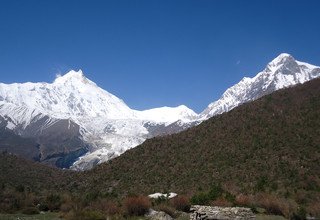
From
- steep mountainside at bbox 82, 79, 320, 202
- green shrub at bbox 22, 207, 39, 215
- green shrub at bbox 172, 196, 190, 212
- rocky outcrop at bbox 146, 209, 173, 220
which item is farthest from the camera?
steep mountainside at bbox 82, 79, 320, 202

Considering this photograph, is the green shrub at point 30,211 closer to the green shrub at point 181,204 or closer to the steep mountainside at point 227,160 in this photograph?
the green shrub at point 181,204

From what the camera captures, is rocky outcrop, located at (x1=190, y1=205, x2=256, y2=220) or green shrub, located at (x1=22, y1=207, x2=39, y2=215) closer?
rocky outcrop, located at (x1=190, y1=205, x2=256, y2=220)

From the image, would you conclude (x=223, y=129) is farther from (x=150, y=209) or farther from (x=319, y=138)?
(x=150, y=209)

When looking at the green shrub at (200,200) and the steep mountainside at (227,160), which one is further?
the steep mountainside at (227,160)

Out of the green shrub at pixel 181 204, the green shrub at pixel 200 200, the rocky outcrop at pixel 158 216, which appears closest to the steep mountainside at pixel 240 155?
the green shrub at pixel 200 200

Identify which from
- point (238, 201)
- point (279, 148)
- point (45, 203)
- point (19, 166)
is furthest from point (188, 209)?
point (19, 166)

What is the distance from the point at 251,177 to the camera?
59.5 m

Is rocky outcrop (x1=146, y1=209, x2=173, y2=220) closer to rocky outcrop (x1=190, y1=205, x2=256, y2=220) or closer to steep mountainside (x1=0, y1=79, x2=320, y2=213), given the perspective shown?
rocky outcrop (x1=190, y1=205, x2=256, y2=220)

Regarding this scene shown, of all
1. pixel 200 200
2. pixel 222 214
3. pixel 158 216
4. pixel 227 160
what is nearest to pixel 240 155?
pixel 227 160

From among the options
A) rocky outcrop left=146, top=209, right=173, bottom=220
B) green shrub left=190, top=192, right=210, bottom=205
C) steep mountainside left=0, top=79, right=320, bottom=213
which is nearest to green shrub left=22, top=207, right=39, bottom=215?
rocky outcrop left=146, top=209, right=173, bottom=220

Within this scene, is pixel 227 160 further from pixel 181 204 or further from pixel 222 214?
pixel 222 214

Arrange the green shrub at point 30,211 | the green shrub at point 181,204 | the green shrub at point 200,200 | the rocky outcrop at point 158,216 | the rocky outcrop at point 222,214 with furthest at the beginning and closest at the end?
the green shrub at point 200,200, the green shrub at point 181,204, the green shrub at point 30,211, the rocky outcrop at point 158,216, the rocky outcrop at point 222,214

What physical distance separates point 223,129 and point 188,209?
4998cm

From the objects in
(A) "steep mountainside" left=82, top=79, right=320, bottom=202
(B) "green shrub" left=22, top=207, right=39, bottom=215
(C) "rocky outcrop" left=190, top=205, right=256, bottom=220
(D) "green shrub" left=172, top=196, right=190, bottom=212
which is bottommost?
(C) "rocky outcrop" left=190, top=205, right=256, bottom=220
